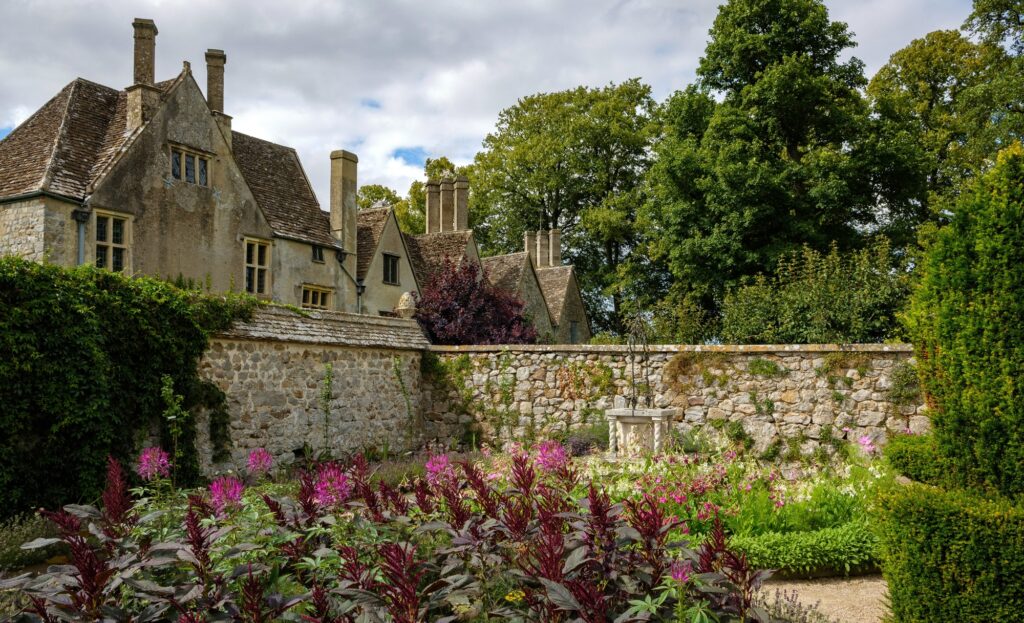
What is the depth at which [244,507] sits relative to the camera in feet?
16.2

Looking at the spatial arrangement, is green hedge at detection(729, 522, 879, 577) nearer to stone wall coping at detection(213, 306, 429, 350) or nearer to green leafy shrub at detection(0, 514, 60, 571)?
green leafy shrub at detection(0, 514, 60, 571)

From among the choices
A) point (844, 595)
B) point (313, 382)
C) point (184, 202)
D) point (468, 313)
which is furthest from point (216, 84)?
point (844, 595)

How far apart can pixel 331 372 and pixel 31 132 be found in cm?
1149

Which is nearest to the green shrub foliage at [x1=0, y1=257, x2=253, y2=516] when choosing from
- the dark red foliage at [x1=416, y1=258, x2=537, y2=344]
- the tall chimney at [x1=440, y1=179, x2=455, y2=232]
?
the dark red foliage at [x1=416, y1=258, x2=537, y2=344]

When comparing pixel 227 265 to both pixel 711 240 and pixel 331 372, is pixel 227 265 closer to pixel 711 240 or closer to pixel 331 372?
pixel 331 372

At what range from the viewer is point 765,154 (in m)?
22.5

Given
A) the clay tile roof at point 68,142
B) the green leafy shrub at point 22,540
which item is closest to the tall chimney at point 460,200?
the clay tile roof at point 68,142

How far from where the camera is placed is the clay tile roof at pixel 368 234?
24.5m

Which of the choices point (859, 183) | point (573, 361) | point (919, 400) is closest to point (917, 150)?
point (859, 183)

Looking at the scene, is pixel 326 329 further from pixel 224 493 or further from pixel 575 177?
pixel 575 177

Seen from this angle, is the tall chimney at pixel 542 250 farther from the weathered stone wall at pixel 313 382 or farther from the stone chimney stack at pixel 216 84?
the weathered stone wall at pixel 313 382

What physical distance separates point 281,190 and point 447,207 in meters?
8.27

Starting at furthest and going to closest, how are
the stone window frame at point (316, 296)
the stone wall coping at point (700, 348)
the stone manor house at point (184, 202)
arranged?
the stone window frame at point (316, 296), the stone manor house at point (184, 202), the stone wall coping at point (700, 348)

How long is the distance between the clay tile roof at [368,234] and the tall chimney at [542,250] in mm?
11830
